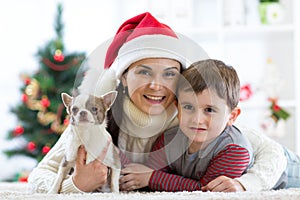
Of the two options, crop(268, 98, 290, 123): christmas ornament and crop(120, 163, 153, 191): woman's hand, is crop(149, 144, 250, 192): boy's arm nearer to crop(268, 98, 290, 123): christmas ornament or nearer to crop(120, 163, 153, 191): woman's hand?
crop(120, 163, 153, 191): woman's hand

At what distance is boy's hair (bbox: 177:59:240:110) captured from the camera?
131cm

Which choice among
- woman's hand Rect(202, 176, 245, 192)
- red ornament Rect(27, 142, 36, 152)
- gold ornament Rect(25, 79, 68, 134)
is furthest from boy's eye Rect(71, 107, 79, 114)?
red ornament Rect(27, 142, 36, 152)

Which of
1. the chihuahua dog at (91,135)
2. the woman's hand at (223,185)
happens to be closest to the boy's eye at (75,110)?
the chihuahua dog at (91,135)

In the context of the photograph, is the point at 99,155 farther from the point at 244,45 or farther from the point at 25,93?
the point at 244,45

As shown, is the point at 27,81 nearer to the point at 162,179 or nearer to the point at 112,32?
the point at 112,32

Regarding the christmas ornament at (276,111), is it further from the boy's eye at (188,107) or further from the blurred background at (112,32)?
the boy's eye at (188,107)

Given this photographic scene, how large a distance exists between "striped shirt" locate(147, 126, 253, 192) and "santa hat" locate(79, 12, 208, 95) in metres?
0.22

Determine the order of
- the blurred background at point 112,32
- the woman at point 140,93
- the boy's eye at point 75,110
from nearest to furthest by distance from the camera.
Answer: the boy's eye at point 75,110 → the woman at point 140,93 → the blurred background at point 112,32

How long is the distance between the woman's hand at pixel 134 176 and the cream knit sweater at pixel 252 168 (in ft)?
0.17

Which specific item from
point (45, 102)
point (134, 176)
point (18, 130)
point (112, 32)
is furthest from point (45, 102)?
point (134, 176)

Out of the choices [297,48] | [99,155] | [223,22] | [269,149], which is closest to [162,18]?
[223,22]

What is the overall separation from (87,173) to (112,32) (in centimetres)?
271

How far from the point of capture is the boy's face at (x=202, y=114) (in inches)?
51.5

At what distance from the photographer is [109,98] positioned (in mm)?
1188
